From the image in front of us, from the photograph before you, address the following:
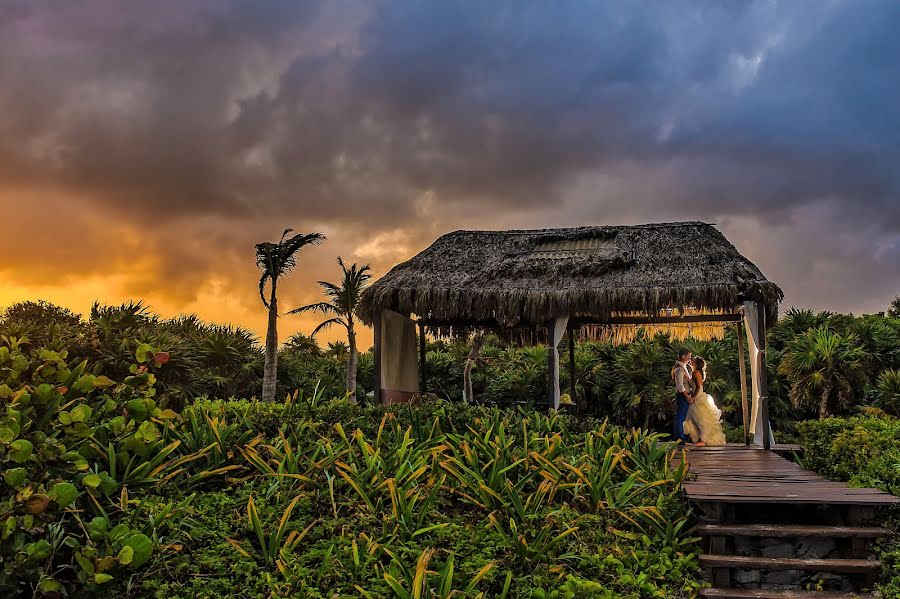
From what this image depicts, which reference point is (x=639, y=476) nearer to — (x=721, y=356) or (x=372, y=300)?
(x=372, y=300)

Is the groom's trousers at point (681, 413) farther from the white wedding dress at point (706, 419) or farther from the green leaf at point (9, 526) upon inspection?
the green leaf at point (9, 526)

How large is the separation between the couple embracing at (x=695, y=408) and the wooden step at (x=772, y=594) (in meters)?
6.14

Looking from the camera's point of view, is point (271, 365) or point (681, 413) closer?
point (681, 413)

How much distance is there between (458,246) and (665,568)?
31.2ft

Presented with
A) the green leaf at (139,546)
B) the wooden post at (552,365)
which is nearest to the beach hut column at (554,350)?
the wooden post at (552,365)

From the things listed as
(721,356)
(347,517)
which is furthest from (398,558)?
(721,356)

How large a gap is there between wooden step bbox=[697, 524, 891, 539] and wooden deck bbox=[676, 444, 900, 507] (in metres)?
0.20

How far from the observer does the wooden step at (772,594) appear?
5.53 metres

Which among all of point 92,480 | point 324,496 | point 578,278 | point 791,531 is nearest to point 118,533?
point 92,480

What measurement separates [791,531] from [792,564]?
32 cm

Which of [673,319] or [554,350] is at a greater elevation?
[673,319]

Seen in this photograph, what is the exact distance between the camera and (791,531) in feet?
20.1

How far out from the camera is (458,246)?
1452 cm

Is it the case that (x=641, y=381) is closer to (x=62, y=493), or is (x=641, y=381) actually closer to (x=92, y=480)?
(x=92, y=480)
